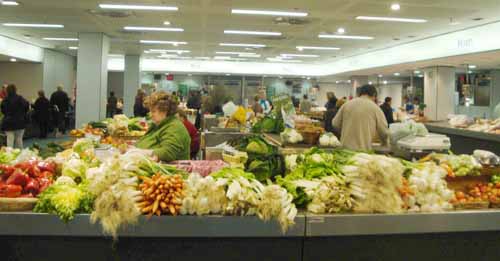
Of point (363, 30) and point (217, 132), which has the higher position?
point (363, 30)

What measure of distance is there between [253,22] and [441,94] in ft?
27.8

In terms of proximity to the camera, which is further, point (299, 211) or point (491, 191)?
A: point (491, 191)

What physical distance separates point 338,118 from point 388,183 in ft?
12.5

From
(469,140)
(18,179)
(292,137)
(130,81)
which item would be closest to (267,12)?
(292,137)

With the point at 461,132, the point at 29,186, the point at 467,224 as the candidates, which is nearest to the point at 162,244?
the point at 29,186

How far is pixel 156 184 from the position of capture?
2562mm

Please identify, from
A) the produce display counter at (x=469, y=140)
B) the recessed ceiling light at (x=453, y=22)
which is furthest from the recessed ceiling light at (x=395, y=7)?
the produce display counter at (x=469, y=140)

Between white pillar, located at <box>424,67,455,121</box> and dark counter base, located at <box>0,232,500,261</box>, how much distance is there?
1416cm

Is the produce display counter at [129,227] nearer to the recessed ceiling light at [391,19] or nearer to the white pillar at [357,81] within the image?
the recessed ceiling light at [391,19]

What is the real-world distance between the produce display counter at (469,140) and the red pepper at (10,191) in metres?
8.99

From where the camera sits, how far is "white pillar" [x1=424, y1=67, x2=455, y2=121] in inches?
627

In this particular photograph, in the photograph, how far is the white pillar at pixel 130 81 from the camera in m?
18.9

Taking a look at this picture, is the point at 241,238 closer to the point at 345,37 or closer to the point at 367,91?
the point at 367,91

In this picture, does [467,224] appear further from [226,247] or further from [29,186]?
[29,186]
